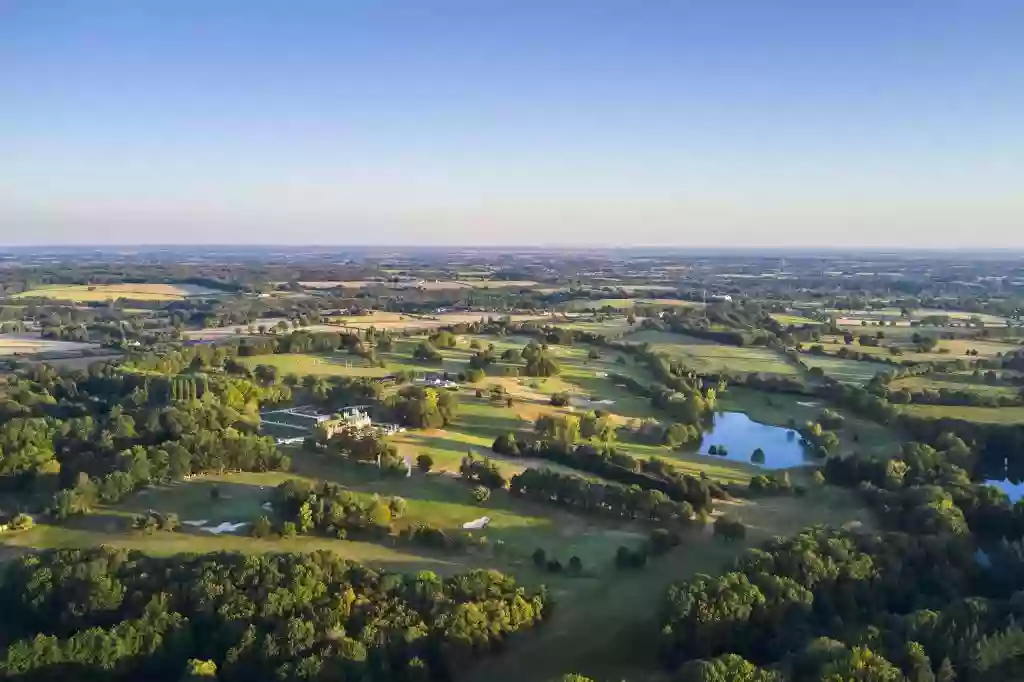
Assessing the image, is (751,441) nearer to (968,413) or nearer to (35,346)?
(968,413)

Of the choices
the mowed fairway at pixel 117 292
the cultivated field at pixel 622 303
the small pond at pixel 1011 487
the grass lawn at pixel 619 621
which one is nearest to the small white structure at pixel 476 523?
the grass lawn at pixel 619 621

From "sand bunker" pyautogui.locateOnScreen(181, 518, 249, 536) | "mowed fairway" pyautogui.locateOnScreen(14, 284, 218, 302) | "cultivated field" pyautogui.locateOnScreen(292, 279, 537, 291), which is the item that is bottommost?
"sand bunker" pyautogui.locateOnScreen(181, 518, 249, 536)

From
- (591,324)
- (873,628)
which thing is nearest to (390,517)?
(873,628)

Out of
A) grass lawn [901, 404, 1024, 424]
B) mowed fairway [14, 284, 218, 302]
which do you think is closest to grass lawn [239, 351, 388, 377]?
grass lawn [901, 404, 1024, 424]

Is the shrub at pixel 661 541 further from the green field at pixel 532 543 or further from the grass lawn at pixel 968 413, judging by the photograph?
the grass lawn at pixel 968 413

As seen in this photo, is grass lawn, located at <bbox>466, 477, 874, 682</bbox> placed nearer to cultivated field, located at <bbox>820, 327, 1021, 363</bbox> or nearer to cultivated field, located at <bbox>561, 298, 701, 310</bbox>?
cultivated field, located at <bbox>820, 327, 1021, 363</bbox>

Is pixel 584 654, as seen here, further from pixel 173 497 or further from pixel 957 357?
pixel 957 357
